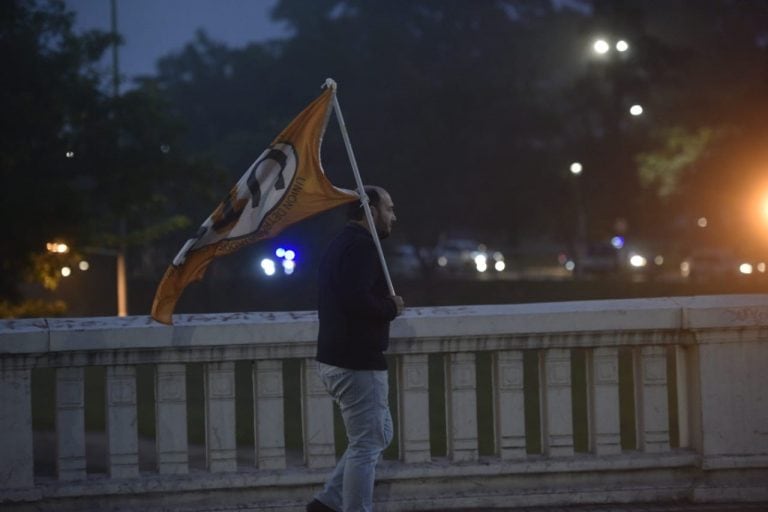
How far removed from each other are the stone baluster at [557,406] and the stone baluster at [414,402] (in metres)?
0.70

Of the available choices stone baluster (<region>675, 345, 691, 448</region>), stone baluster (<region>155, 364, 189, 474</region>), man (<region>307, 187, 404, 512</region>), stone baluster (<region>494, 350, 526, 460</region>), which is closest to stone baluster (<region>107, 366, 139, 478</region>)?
stone baluster (<region>155, 364, 189, 474</region>)

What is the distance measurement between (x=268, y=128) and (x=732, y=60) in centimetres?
2024

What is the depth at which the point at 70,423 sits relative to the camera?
21.6 feet


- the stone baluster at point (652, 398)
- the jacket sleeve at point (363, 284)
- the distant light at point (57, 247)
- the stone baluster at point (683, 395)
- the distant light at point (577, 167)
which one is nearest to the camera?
the jacket sleeve at point (363, 284)

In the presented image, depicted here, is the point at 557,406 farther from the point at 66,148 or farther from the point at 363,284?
the point at 66,148

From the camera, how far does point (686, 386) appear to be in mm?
7332

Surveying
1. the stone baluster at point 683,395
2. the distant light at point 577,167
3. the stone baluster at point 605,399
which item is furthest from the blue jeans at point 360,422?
the distant light at point 577,167

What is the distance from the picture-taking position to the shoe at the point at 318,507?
6469 mm

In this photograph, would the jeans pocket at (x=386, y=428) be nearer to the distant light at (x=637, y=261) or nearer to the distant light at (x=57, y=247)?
the distant light at (x=57, y=247)

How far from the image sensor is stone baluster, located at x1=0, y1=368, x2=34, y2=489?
21.2 ft

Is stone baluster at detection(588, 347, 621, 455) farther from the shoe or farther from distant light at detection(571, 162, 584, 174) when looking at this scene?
distant light at detection(571, 162, 584, 174)

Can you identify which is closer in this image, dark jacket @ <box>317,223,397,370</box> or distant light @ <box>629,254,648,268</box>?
dark jacket @ <box>317,223,397,370</box>

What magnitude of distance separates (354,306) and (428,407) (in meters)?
1.27

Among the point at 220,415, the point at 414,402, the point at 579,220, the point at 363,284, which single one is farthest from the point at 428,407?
the point at 579,220
